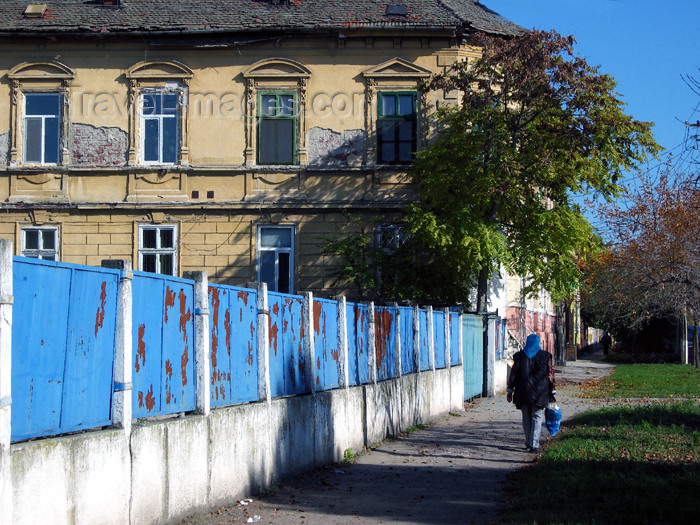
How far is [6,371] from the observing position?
19.1ft

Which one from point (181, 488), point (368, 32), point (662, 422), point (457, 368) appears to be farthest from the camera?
point (368, 32)

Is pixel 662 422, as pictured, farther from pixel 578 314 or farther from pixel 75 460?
pixel 578 314

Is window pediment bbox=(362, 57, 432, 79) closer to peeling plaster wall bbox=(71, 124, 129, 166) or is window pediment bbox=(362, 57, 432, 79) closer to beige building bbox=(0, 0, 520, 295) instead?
beige building bbox=(0, 0, 520, 295)

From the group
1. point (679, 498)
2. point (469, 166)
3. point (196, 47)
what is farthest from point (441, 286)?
point (679, 498)

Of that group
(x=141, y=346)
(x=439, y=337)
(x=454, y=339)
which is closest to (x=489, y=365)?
(x=454, y=339)

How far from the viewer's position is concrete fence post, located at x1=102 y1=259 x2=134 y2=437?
7316 mm

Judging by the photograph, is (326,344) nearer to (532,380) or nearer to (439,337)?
(532,380)

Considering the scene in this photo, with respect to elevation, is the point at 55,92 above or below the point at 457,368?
above

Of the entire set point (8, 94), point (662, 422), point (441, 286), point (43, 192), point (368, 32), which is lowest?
point (662, 422)

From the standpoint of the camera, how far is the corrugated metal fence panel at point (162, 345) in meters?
7.85

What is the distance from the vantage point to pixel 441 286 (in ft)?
83.1

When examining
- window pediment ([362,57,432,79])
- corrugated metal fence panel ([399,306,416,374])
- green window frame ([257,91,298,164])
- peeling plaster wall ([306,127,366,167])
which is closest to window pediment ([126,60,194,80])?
green window frame ([257,91,298,164])

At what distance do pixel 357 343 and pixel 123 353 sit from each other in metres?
7.15

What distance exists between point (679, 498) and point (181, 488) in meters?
4.43
